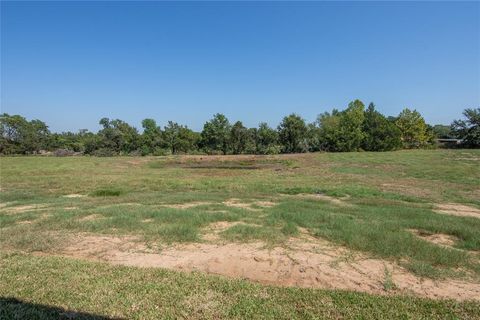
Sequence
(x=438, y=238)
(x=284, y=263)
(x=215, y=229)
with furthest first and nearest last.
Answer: (x=215, y=229) → (x=438, y=238) → (x=284, y=263)

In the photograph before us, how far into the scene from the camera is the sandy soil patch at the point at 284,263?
4.53 m

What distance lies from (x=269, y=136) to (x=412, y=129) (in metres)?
21.7

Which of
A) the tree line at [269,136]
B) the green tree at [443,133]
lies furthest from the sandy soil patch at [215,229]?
the green tree at [443,133]

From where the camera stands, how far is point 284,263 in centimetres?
523

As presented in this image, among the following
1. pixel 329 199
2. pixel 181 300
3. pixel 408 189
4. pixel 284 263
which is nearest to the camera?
pixel 181 300

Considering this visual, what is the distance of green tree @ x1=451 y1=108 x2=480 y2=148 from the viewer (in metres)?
51.4

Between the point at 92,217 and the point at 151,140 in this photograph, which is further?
the point at 151,140

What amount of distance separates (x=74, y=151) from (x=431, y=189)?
194 ft

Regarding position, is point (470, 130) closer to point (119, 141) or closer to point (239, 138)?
point (239, 138)

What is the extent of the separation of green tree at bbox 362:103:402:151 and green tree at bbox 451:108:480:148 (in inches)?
470

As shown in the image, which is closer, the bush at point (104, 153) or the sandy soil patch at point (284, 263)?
the sandy soil patch at point (284, 263)

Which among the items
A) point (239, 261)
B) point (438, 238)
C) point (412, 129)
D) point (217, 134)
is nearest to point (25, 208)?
point (239, 261)

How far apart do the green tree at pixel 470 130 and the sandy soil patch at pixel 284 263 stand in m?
56.3

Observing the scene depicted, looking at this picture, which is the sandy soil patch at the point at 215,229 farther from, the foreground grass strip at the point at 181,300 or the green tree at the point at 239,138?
the green tree at the point at 239,138
